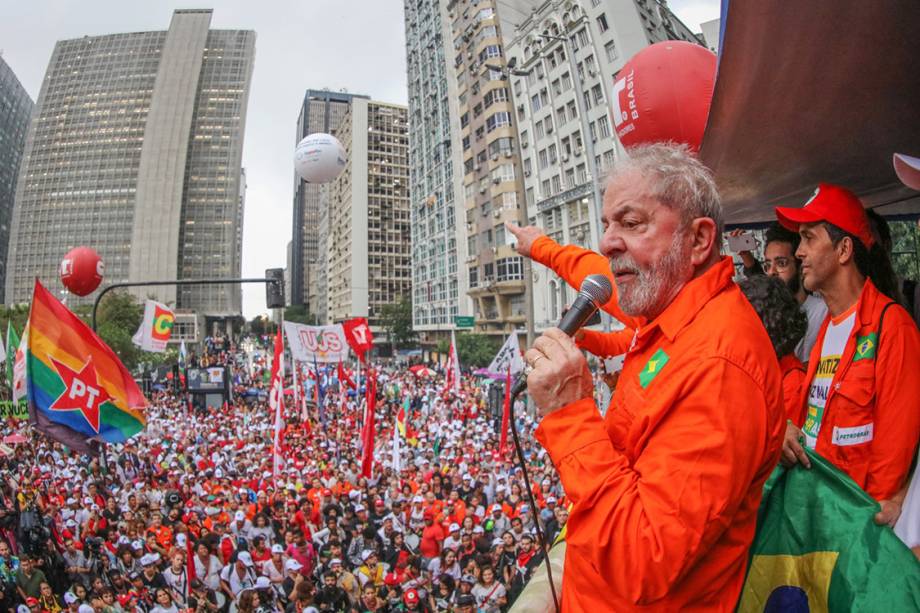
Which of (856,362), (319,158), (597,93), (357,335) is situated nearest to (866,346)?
(856,362)

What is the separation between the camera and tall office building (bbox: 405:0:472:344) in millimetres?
55031

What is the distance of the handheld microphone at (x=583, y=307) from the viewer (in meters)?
1.67

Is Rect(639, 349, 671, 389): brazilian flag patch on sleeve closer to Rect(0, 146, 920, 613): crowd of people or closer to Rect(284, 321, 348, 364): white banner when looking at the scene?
Rect(0, 146, 920, 613): crowd of people

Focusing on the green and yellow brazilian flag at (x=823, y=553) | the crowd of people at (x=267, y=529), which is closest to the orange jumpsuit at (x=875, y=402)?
the green and yellow brazilian flag at (x=823, y=553)

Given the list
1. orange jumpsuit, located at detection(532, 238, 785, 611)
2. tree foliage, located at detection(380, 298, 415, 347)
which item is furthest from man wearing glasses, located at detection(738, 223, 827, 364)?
tree foliage, located at detection(380, 298, 415, 347)

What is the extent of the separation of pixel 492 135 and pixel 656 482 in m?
48.7

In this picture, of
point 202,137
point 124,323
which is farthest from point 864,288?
point 202,137

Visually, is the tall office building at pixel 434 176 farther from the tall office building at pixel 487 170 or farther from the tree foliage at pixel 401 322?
the tree foliage at pixel 401 322

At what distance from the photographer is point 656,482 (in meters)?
1.17

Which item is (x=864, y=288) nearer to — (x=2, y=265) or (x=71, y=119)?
(x=71, y=119)

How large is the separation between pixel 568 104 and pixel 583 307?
41.8m

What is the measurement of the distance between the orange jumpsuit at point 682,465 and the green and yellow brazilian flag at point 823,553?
Answer: 0.51ft

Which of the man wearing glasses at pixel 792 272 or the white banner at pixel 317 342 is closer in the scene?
the man wearing glasses at pixel 792 272

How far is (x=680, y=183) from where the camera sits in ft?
5.13
